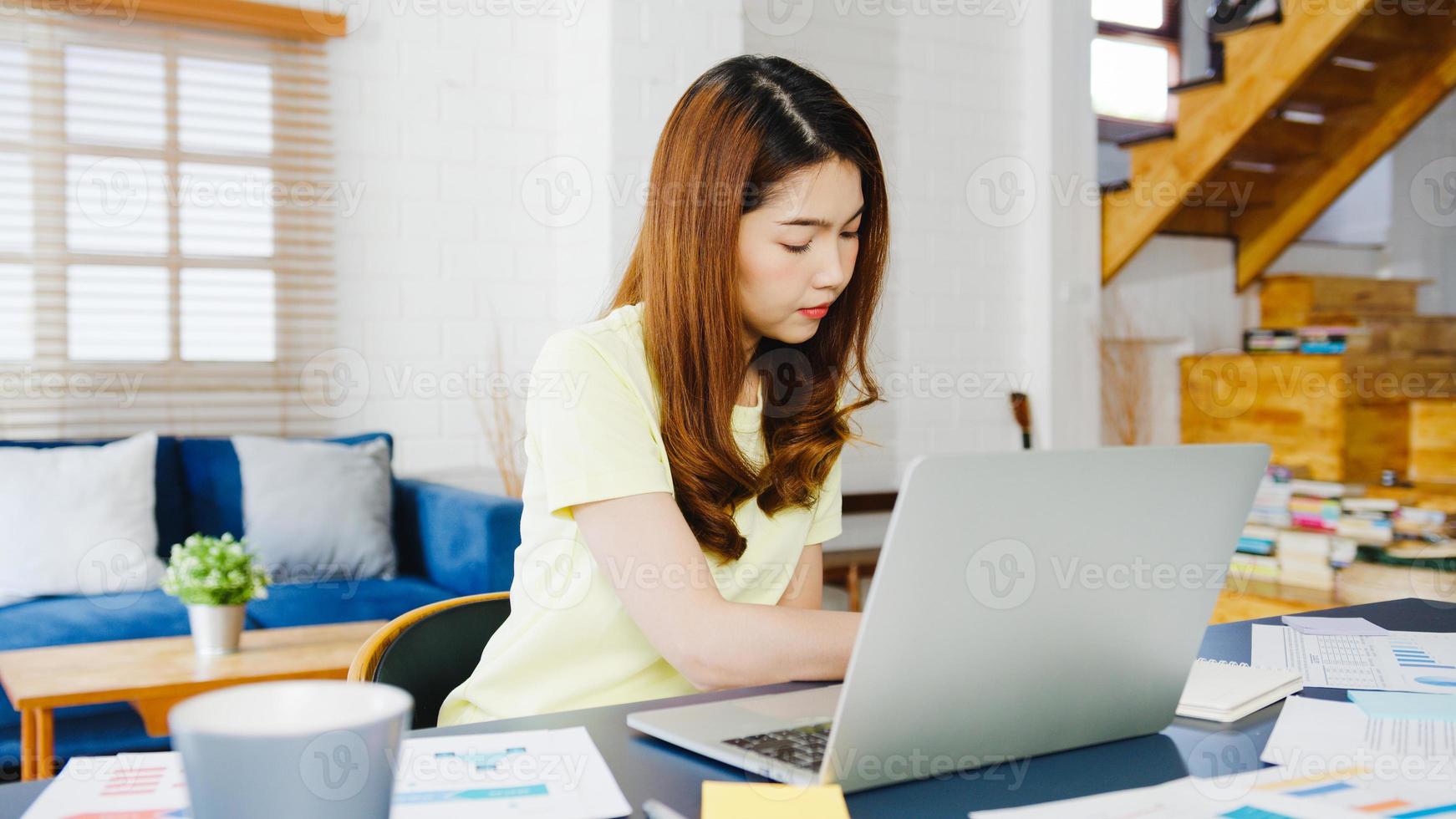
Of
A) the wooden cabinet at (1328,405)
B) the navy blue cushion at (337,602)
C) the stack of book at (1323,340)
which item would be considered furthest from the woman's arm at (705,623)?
the stack of book at (1323,340)

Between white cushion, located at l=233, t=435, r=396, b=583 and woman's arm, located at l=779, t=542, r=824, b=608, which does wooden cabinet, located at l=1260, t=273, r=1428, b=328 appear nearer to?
white cushion, located at l=233, t=435, r=396, b=583

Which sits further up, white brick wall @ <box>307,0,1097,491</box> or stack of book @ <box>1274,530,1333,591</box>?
white brick wall @ <box>307,0,1097,491</box>

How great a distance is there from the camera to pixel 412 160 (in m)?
3.68

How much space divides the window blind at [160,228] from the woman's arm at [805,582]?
2542 mm

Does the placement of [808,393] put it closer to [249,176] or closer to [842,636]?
[842,636]

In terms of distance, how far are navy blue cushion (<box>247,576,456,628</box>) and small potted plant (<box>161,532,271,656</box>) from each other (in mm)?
488

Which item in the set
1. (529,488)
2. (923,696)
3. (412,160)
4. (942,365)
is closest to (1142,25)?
(942,365)

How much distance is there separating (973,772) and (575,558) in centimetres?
52

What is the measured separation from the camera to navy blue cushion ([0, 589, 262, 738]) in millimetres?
2496

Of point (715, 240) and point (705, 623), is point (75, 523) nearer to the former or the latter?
point (715, 240)

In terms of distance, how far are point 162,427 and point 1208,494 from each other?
127 inches

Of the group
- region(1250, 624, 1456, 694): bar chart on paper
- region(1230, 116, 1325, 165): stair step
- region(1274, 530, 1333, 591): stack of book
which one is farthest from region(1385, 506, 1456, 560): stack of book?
region(1250, 624, 1456, 694): bar chart on paper

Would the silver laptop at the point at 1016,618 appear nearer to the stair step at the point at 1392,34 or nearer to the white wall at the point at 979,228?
the white wall at the point at 979,228

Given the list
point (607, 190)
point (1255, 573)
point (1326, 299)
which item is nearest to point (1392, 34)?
point (1326, 299)
